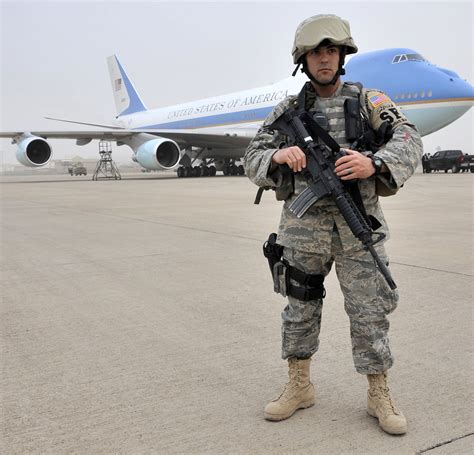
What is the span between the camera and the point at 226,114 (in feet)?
78.9

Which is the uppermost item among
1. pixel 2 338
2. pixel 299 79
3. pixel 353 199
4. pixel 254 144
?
pixel 299 79

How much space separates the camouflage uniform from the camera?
2.18 metres

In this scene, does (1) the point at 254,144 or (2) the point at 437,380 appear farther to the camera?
(2) the point at 437,380

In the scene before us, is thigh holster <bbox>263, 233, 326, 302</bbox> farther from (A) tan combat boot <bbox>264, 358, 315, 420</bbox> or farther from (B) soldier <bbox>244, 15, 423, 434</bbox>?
(A) tan combat boot <bbox>264, 358, 315, 420</bbox>

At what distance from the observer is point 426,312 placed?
11.5ft

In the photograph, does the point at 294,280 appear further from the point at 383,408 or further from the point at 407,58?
the point at 407,58

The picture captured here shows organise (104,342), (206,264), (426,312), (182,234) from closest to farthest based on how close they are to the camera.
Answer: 1. (104,342)
2. (426,312)
3. (206,264)
4. (182,234)

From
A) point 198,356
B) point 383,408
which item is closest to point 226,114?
point 198,356

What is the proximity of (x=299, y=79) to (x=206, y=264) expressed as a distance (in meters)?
16.9

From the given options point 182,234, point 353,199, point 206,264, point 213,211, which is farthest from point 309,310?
point 213,211

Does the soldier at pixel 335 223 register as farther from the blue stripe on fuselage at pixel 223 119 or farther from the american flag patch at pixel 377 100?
the blue stripe on fuselage at pixel 223 119

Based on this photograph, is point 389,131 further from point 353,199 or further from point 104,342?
point 104,342

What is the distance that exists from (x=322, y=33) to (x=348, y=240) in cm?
83

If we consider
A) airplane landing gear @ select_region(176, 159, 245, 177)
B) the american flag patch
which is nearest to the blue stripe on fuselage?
airplane landing gear @ select_region(176, 159, 245, 177)
